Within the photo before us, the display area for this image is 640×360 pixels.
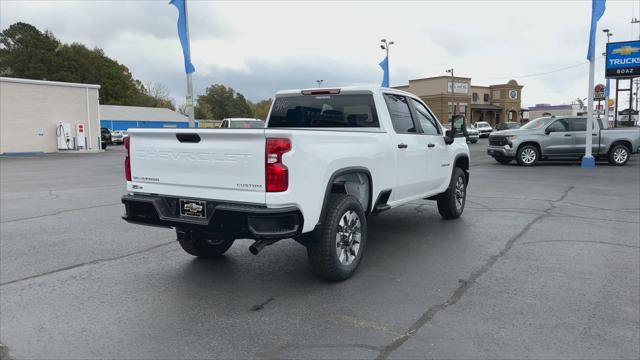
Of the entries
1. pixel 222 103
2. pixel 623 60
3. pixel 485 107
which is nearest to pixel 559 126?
pixel 623 60

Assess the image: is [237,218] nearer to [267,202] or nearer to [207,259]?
[267,202]

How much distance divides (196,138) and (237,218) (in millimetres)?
836

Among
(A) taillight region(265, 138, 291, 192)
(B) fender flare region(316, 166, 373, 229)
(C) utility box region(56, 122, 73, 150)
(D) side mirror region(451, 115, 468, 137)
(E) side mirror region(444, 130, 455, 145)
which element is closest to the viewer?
(A) taillight region(265, 138, 291, 192)

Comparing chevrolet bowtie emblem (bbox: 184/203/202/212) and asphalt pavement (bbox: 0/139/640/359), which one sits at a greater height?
chevrolet bowtie emblem (bbox: 184/203/202/212)

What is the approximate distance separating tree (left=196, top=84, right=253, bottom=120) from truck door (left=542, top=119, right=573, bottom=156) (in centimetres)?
10623

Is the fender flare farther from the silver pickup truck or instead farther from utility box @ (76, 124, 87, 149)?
utility box @ (76, 124, 87, 149)

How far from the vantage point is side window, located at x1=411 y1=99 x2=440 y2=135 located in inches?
264

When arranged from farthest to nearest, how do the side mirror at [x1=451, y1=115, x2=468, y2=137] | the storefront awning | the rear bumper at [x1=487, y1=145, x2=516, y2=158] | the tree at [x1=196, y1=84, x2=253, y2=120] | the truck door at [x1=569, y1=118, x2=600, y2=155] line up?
the tree at [x1=196, y1=84, x2=253, y2=120] → the storefront awning → the rear bumper at [x1=487, y1=145, x2=516, y2=158] → the truck door at [x1=569, y1=118, x2=600, y2=155] → the side mirror at [x1=451, y1=115, x2=468, y2=137]

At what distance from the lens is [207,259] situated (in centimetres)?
563

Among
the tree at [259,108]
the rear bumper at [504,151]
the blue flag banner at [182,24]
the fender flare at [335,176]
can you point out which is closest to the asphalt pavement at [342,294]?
the fender flare at [335,176]

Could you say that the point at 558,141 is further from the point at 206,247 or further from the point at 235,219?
the point at 235,219

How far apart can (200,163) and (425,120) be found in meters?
3.73

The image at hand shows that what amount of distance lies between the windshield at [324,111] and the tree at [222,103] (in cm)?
11439

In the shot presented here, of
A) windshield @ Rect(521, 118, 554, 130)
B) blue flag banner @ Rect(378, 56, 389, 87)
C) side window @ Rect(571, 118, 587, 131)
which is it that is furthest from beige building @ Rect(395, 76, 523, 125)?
side window @ Rect(571, 118, 587, 131)
